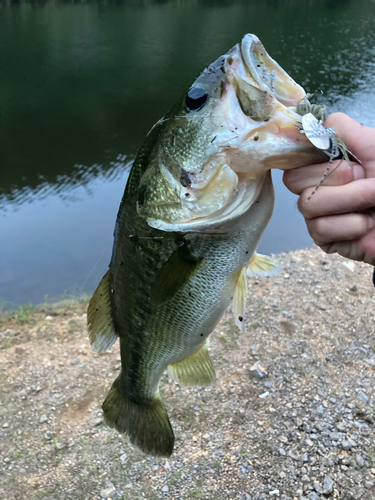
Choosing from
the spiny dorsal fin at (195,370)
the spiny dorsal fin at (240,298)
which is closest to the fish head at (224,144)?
the spiny dorsal fin at (240,298)

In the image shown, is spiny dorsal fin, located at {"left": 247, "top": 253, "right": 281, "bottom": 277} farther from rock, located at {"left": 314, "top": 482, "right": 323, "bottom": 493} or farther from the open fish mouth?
rock, located at {"left": 314, "top": 482, "right": 323, "bottom": 493}

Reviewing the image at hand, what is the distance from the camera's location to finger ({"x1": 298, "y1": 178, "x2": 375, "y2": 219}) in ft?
3.69

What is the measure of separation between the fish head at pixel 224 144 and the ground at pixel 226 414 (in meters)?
2.24

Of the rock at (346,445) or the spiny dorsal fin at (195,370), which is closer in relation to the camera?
the spiny dorsal fin at (195,370)

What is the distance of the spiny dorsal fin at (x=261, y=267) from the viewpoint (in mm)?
1772

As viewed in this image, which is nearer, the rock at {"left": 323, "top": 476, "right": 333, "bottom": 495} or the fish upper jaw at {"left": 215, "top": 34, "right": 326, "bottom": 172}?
the fish upper jaw at {"left": 215, "top": 34, "right": 326, "bottom": 172}

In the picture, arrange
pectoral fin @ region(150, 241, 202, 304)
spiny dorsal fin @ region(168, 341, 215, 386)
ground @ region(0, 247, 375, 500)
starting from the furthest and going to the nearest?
ground @ region(0, 247, 375, 500), spiny dorsal fin @ region(168, 341, 215, 386), pectoral fin @ region(150, 241, 202, 304)

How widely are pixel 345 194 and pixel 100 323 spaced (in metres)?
1.25

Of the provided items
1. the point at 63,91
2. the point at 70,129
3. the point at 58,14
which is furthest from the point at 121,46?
the point at 70,129

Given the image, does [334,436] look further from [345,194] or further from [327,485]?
[345,194]

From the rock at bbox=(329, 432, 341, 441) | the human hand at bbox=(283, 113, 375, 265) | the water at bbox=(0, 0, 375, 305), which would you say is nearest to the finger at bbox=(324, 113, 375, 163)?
the human hand at bbox=(283, 113, 375, 265)

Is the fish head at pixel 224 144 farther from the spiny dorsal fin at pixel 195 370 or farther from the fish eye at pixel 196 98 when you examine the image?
the spiny dorsal fin at pixel 195 370

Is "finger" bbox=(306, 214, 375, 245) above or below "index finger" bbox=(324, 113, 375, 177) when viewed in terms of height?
below

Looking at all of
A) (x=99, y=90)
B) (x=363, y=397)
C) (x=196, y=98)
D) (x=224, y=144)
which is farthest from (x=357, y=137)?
(x=99, y=90)
